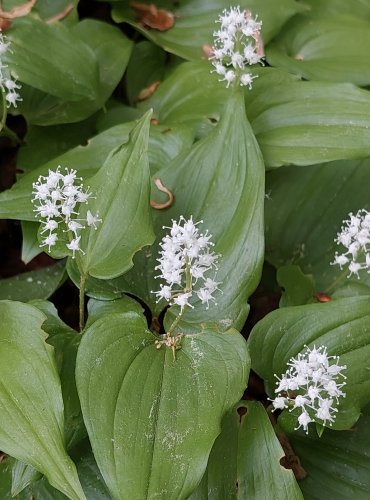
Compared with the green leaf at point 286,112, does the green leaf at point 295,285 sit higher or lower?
lower

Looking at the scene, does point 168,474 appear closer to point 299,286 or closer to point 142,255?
point 142,255

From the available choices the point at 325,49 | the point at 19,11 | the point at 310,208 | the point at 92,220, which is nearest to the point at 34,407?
the point at 92,220

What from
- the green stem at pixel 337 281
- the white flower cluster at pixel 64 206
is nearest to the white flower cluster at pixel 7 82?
the white flower cluster at pixel 64 206

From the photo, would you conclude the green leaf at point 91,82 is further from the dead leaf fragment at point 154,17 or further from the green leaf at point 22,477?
the green leaf at point 22,477

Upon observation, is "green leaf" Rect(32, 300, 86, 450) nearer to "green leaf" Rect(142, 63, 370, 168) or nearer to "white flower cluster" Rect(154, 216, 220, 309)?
"white flower cluster" Rect(154, 216, 220, 309)

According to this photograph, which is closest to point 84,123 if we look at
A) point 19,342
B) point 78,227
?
point 78,227

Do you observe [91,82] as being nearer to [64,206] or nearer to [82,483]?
[64,206]
